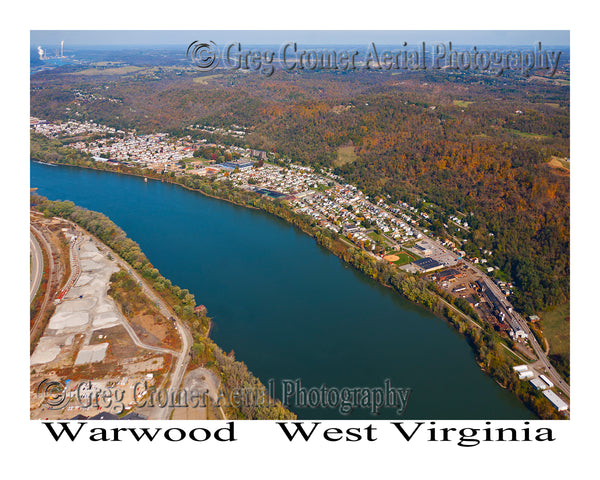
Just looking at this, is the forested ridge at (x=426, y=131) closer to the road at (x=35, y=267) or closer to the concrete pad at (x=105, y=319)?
the concrete pad at (x=105, y=319)

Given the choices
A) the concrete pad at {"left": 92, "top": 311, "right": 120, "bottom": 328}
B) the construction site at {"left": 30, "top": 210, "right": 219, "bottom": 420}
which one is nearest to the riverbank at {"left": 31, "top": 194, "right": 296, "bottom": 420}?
the construction site at {"left": 30, "top": 210, "right": 219, "bottom": 420}

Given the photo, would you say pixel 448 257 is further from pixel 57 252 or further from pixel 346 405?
pixel 57 252

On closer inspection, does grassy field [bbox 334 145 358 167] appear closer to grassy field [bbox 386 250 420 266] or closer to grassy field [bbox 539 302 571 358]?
grassy field [bbox 386 250 420 266]

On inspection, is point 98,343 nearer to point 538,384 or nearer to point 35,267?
point 35,267

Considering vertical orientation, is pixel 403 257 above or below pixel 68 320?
above

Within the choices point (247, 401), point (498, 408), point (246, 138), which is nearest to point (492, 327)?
point (498, 408)

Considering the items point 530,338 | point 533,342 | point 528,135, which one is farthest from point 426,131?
point 533,342
